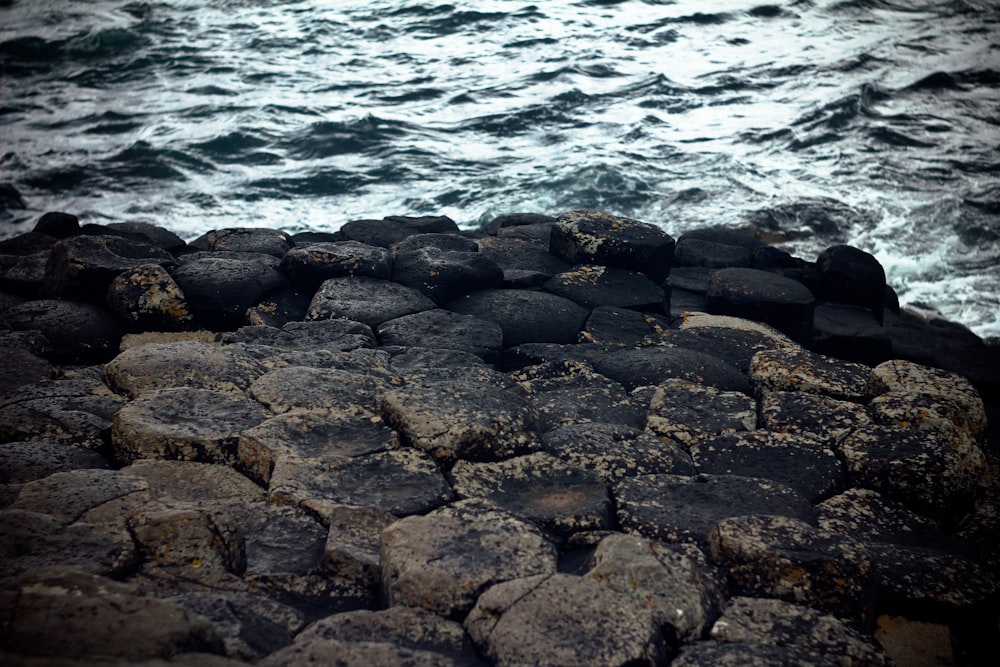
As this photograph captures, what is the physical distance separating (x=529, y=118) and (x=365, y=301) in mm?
8085

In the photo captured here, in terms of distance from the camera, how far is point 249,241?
17.9 ft

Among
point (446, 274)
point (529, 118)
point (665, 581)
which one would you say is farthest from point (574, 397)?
point (529, 118)

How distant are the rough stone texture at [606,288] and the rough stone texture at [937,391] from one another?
5.24ft

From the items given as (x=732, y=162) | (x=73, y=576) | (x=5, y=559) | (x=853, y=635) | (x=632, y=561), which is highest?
(x=73, y=576)

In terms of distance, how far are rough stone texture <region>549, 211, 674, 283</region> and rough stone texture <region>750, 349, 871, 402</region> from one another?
1.42 m

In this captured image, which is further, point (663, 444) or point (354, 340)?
point (354, 340)

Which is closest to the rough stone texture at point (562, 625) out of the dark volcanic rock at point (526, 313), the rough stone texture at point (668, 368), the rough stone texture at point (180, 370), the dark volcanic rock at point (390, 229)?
the rough stone texture at point (180, 370)

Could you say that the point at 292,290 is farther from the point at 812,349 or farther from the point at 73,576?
the point at 812,349

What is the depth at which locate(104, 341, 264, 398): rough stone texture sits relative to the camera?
3377 millimetres

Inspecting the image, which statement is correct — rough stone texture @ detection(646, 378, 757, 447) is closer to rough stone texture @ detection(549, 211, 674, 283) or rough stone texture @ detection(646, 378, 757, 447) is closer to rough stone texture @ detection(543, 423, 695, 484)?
rough stone texture @ detection(543, 423, 695, 484)

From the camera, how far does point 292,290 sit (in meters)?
4.79

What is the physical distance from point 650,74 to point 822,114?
2935 millimetres

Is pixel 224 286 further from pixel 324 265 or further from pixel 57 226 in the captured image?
pixel 57 226

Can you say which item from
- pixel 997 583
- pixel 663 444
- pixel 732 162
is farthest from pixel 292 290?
pixel 732 162
